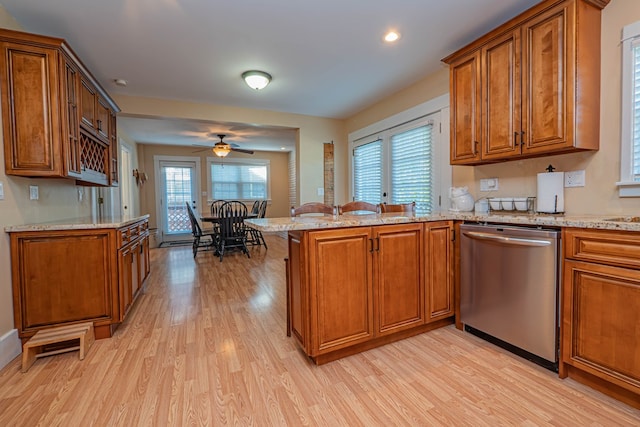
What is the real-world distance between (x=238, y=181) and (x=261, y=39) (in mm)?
5742

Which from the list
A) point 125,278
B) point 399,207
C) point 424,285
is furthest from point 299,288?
point 399,207

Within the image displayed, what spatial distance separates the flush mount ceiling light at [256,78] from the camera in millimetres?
3162

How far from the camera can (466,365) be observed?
6.03 feet

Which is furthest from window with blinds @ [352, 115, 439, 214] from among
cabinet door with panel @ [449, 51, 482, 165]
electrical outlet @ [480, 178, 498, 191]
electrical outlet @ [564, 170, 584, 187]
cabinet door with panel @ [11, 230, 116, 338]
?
cabinet door with panel @ [11, 230, 116, 338]


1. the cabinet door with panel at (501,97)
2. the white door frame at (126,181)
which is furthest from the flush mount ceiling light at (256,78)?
the white door frame at (126,181)

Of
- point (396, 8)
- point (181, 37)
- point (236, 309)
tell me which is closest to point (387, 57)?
point (396, 8)

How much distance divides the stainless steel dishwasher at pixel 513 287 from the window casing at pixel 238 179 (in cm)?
669

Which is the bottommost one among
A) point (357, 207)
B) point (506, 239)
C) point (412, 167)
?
point (506, 239)

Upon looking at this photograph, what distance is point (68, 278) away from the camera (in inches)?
82.6

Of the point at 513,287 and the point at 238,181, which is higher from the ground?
the point at 238,181

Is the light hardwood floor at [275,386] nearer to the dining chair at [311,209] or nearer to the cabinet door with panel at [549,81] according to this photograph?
the dining chair at [311,209]

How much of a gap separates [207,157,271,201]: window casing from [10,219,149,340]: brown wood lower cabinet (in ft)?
18.5

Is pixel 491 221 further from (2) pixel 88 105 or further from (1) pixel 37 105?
(2) pixel 88 105

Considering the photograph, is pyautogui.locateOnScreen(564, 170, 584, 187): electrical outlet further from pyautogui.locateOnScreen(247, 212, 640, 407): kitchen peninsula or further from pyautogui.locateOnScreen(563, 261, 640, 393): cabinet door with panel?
pyautogui.locateOnScreen(563, 261, 640, 393): cabinet door with panel
